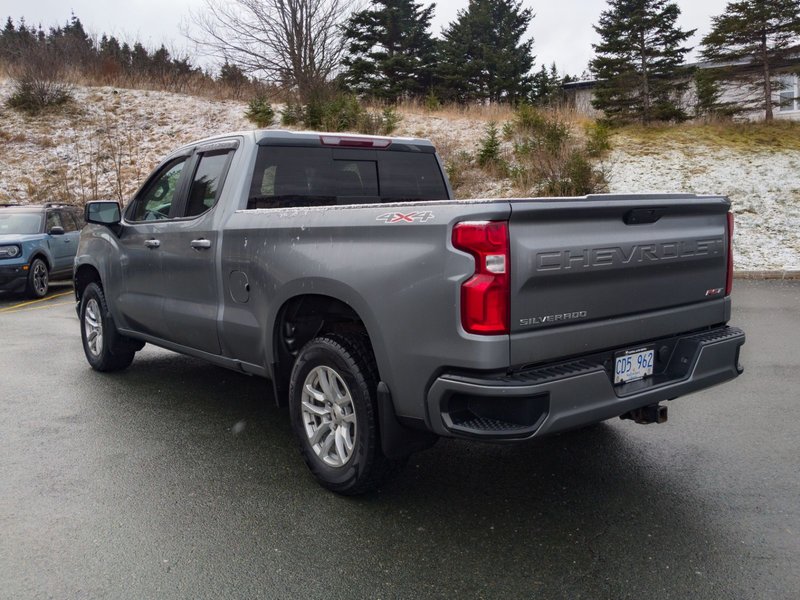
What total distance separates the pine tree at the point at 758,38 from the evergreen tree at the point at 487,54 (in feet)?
50.0

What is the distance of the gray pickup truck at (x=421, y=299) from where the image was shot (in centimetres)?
312

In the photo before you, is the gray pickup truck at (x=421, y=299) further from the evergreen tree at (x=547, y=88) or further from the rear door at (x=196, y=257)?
the evergreen tree at (x=547, y=88)

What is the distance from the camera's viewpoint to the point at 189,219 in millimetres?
5090

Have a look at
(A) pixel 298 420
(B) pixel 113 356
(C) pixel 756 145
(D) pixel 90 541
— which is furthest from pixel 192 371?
(C) pixel 756 145

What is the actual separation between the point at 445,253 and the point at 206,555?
1.74 metres

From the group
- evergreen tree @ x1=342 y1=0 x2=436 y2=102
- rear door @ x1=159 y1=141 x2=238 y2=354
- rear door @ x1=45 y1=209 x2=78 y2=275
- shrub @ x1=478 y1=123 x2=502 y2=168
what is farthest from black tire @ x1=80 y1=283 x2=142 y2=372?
evergreen tree @ x1=342 y1=0 x2=436 y2=102

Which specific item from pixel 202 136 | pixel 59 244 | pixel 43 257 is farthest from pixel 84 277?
pixel 202 136

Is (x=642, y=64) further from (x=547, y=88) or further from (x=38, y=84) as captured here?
(x=38, y=84)

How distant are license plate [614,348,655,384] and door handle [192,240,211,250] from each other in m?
2.72

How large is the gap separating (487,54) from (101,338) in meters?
35.2

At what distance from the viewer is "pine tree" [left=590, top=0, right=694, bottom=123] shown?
2333 cm

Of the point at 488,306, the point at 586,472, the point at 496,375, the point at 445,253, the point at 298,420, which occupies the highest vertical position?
the point at 445,253

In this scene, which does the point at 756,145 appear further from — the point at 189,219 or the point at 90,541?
the point at 90,541

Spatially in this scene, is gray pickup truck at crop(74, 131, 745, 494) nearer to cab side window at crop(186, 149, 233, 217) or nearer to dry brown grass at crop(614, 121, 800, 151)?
cab side window at crop(186, 149, 233, 217)
